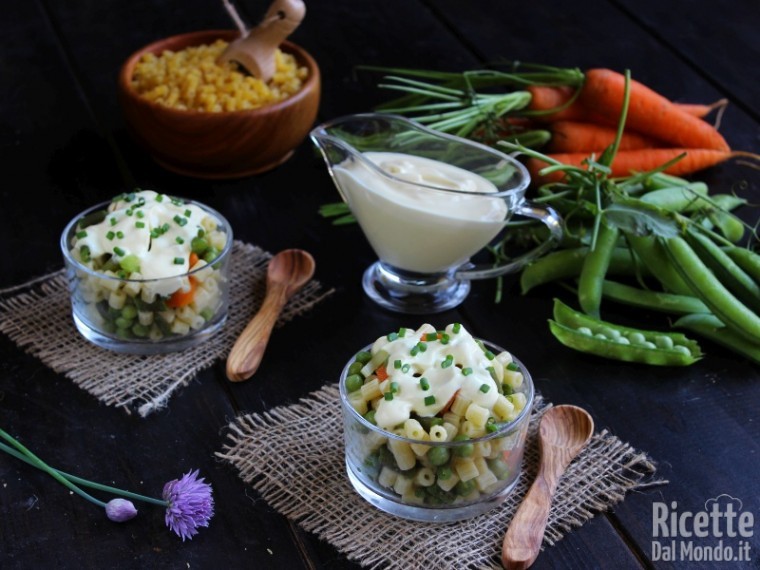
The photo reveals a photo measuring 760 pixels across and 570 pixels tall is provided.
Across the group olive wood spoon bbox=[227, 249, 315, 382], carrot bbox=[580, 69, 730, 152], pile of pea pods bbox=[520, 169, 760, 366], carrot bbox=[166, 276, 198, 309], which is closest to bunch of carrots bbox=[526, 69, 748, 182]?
carrot bbox=[580, 69, 730, 152]

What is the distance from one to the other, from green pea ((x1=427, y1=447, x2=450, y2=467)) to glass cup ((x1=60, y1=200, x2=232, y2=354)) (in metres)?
0.58

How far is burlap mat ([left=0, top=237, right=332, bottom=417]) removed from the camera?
169 cm

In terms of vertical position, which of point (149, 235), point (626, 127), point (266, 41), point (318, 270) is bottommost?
point (318, 270)

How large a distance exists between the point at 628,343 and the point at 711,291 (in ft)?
0.63

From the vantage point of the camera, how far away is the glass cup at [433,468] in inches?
53.3

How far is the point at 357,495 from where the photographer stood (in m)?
1.49

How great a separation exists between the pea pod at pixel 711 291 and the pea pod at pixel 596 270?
104 mm

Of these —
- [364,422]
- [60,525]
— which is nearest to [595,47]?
[364,422]

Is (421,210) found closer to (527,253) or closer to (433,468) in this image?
(527,253)

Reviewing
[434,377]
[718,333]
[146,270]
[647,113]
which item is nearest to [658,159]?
[647,113]

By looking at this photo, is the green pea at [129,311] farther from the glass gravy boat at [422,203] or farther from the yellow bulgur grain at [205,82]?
the yellow bulgur grain at [205,82]

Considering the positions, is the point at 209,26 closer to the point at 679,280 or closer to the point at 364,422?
the point at 679,280

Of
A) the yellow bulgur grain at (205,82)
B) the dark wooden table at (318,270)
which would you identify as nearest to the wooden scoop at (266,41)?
the yellow bulgur grain at (205,82)

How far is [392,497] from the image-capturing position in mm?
1429
